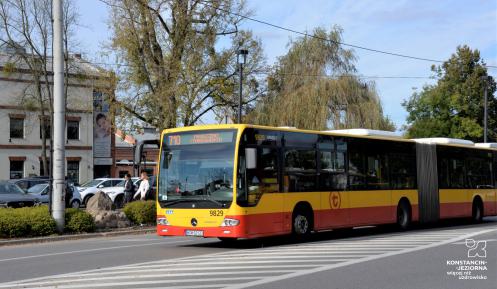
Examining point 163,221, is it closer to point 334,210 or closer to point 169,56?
point 334,210

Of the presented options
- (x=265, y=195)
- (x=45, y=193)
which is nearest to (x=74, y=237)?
(x=265, y=195)

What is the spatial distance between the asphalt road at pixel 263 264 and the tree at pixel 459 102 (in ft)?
106

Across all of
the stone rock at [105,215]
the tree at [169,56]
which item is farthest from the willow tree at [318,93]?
the stone rock at [105,215]

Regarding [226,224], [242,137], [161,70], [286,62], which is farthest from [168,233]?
[286,62]

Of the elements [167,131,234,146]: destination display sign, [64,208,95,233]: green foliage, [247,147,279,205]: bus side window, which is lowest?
[64,208,95,233]: green foliage

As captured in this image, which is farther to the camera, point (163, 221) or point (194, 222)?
point (163, 221)

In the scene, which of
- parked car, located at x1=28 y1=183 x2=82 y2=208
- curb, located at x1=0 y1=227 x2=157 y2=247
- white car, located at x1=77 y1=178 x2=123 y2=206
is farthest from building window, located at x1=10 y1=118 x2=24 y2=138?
curb, located at x1=0 y1=227 x2=157 y2=247

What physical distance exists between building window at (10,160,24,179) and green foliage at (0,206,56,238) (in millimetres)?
31546

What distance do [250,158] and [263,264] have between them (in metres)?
3.48

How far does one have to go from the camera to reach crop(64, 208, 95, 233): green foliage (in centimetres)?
2061

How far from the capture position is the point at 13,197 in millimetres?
28828

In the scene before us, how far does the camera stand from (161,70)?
105 feet

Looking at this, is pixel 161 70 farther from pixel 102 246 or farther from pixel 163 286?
pixel 163 286

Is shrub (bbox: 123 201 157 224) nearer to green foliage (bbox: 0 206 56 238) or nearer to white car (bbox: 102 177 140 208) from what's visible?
green foliage (bbox: 0 206 56 238)
